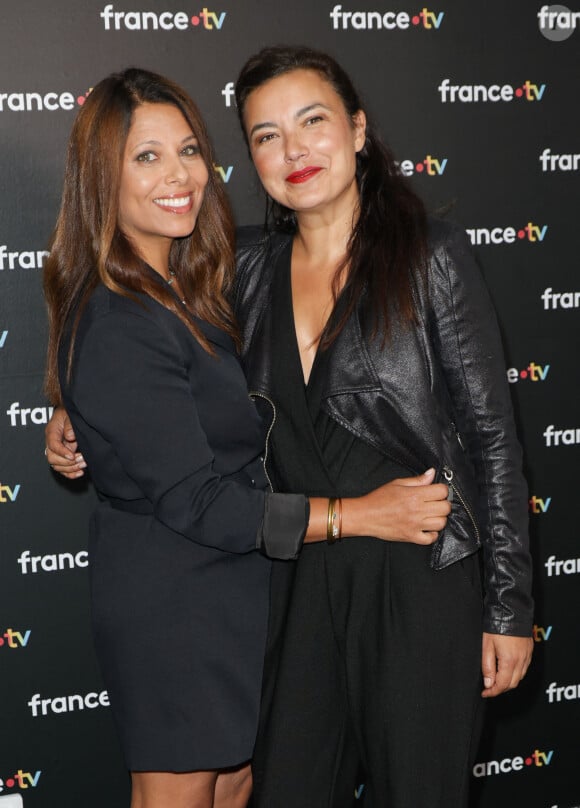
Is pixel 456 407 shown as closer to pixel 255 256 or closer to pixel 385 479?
pixel 385 479

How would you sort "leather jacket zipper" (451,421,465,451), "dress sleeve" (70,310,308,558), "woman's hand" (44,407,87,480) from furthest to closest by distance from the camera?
1. "woman's hand" (44,407,87,480)
2. "leather jacket zipper" (451,421,465,451)
3. "dress sleeve" (70,310,308,558)

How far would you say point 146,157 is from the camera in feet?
6.39

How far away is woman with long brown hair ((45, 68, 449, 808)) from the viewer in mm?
1769

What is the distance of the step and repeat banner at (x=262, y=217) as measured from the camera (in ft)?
8.38

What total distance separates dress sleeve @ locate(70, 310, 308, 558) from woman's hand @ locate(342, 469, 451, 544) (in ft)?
0.31

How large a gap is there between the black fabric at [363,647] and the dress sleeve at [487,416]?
2.6 inches

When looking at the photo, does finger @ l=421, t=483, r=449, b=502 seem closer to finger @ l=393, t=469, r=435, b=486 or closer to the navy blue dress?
finger @ l=393, t=469, r=435, b=486

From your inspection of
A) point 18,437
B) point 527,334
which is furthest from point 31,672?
point 527,334

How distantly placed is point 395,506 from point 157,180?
0.77m

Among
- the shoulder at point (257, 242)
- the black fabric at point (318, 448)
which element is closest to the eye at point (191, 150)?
the shoulder at point (257, 242)

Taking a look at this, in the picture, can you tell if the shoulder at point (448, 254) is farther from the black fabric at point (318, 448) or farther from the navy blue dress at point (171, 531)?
the navy blue dress at point (171, 531)

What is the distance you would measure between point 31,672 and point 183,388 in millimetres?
1370

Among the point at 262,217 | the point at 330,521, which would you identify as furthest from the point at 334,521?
the point at 262,217

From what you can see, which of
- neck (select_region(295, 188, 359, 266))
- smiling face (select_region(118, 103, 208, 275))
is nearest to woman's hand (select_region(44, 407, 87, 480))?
smiling face (select_region(118, 103, 208, 275))
